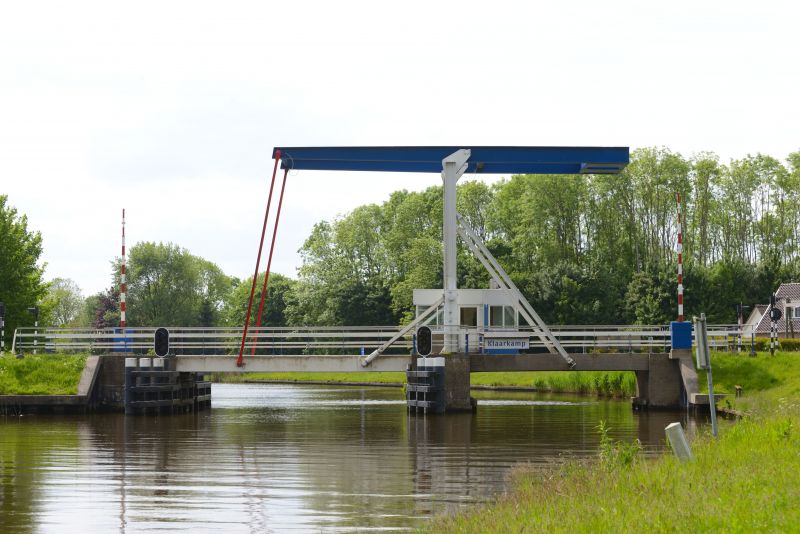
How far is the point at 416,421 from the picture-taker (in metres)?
24.9

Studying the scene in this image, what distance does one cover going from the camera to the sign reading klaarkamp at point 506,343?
2831 cm

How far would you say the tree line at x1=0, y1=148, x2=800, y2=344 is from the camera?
2124 inches

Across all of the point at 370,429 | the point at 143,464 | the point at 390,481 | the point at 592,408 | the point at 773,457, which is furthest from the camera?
the point at 592,408

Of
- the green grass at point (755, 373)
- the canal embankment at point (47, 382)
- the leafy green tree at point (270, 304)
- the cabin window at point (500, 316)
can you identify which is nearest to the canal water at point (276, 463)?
the canal embankment at point (47, 382)

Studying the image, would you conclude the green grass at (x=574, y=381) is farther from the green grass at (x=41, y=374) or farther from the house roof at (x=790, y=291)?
the green grass at (x=41, y=374)

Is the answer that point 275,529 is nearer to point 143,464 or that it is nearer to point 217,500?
point 217,500

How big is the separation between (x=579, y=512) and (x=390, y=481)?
5805mm

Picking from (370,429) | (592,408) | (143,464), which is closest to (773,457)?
(143,464)

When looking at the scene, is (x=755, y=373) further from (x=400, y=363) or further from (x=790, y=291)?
(x=790, y=291)

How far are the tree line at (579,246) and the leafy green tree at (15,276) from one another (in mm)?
80

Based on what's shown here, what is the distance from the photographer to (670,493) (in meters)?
9.34

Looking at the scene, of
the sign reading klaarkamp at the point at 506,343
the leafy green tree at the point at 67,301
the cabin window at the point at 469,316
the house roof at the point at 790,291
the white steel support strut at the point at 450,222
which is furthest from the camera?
the leafy green tree at the point at 67,301

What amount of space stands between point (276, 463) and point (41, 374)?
15320mm

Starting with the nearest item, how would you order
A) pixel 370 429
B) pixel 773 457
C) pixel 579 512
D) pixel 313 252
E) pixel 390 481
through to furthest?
pixel 579 512 < pixel 773 457 < pixel 390 481 < pixel 370 429 < pixel 313 252
